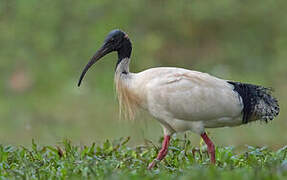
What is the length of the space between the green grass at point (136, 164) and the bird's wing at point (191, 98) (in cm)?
43

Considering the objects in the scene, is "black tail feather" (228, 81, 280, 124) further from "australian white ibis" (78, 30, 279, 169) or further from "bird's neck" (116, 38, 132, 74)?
"bird's neck" (116, 38, 132, 74)

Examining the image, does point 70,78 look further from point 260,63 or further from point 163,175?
point 163,175

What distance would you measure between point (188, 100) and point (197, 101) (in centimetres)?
9

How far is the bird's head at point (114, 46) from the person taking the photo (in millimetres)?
6863

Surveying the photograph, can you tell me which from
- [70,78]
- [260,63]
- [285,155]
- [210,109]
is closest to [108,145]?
[210,109]

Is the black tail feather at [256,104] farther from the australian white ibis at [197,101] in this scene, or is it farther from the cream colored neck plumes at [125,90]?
the cream colored neck plumes at [125,90]

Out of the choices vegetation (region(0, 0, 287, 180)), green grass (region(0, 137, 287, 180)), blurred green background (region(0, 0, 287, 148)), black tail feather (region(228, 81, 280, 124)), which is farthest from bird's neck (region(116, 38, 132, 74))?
blurred green background (region(0, 0, 287, 148))

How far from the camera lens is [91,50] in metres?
14.5

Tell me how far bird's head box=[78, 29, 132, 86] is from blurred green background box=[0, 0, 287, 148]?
5174mm

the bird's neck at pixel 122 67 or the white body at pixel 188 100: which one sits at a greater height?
the bird's neck at pixel 122 67

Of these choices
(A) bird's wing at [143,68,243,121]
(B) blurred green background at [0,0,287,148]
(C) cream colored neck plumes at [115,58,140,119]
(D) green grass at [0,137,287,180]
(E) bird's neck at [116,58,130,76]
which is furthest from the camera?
(B) blurred green background at [0,0,287,148]

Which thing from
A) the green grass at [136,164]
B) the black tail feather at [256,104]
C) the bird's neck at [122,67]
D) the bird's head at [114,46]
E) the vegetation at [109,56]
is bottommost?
the green grass at [136,164]

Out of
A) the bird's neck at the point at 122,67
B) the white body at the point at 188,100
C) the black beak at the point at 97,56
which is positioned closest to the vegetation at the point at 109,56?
the bird's neck at the point at 122,67

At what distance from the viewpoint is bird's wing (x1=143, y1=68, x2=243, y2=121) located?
6.46m
